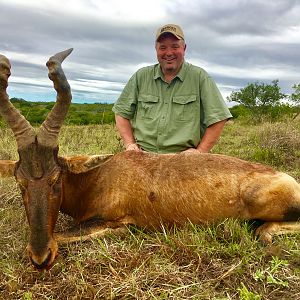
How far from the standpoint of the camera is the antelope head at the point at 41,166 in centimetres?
433

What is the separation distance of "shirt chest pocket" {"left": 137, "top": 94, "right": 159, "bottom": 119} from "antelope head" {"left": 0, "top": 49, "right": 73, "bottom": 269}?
112 inches

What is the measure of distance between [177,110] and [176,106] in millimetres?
71

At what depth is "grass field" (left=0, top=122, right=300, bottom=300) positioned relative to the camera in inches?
158

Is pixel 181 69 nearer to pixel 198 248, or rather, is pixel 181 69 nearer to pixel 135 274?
pixel 198 248

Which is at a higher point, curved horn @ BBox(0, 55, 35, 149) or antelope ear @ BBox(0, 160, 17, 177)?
curved horn @ BBox(0, 55, 35, 149)

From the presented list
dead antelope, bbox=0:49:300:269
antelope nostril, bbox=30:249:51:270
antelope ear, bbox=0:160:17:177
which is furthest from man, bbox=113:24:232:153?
antelope nostril, bbox=30:249:51:270

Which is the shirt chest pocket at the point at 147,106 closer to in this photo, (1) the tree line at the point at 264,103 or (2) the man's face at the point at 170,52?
(2) the man's face at the point at 170,52

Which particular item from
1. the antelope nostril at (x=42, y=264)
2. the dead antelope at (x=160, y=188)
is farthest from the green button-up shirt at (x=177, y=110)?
the antelope nostril at (x=42, y=264)

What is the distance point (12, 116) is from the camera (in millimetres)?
4734

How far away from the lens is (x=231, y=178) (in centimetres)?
534

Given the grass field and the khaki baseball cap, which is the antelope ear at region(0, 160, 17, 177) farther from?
the khaki baseball cap

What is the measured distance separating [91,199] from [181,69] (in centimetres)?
296

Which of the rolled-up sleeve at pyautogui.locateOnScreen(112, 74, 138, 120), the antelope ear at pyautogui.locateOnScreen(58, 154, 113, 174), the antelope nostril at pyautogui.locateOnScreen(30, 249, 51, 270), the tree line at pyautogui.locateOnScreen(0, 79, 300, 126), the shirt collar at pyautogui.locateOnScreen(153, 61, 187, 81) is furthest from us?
the tree line at pyautogui.locateOnScreen(0, 79, 300, 126)

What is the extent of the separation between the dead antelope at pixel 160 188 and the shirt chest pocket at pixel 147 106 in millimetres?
1809
